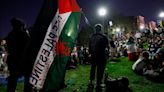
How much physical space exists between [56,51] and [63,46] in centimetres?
21

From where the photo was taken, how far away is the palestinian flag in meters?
5.40

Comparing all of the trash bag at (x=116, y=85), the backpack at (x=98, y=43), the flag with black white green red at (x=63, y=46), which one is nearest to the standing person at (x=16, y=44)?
the flag with black white green red at (x=63, y=46)

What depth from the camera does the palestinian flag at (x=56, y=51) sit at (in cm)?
540

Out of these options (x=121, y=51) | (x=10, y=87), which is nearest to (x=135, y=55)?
(x=121, y=51)

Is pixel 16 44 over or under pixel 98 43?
under

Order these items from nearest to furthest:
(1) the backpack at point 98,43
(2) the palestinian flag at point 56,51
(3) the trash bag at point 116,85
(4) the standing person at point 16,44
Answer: (2) the palestinian flag at point 56,51 < (4) the standing person at point 16,44 < (3) the trash bag at point 116,85 < (1) the backpack at point 98,43

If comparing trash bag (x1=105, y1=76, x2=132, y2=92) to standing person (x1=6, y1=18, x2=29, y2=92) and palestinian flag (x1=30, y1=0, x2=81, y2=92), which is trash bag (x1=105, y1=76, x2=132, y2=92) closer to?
standing person (x1=6, y1=18, x2=29, y2=92)

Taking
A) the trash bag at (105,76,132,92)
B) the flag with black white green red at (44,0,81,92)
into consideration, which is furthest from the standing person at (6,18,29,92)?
the trash bag at (105,76,132,92)

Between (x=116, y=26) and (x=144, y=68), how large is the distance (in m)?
81.5

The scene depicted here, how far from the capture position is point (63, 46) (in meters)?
5.67

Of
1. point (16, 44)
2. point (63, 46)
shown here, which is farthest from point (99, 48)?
point (63, 46)

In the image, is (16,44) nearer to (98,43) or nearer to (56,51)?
(56,51)

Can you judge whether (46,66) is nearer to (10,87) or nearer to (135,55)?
(10,87)

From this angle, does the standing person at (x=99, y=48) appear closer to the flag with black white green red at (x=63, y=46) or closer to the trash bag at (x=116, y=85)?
the trash bag at (x=116, y=85)
